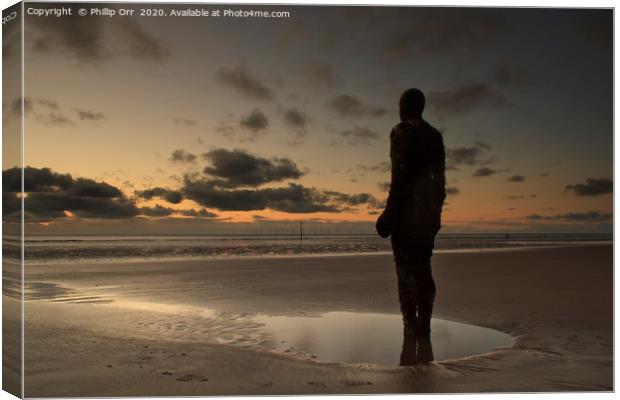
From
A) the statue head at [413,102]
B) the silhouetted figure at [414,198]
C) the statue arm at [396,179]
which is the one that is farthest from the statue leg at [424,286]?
the statue head at [413,102]

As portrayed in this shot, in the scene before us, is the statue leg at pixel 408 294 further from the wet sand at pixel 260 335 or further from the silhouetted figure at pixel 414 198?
the wet sand at pixel 260 335

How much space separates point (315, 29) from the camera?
6.18 meters

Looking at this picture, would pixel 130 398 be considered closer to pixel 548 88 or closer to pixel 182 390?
pixel 182 390

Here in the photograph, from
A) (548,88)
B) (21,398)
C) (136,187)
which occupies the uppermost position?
(548,88)

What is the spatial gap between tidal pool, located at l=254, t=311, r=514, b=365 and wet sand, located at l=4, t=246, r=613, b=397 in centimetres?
20

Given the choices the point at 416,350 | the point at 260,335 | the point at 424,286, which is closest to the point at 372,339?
the point at 416,350

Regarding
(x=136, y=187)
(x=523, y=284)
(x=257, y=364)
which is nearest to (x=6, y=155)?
(x=257, y=364)

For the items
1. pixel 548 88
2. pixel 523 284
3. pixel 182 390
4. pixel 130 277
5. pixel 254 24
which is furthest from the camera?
pixel 130 277

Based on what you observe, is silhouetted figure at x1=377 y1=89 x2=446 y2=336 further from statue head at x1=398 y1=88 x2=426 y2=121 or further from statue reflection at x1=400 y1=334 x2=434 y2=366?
statue reflection at x1=400 y1=334 x2=434 y2=366

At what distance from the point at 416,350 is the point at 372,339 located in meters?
0.70

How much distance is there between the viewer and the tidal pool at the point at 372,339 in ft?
19.7

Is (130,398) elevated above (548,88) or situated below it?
below

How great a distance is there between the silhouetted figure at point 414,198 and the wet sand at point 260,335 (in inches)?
36.6

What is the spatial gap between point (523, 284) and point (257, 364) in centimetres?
799
